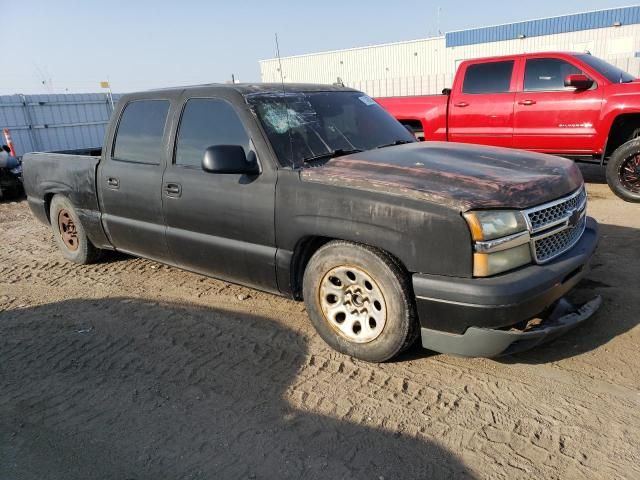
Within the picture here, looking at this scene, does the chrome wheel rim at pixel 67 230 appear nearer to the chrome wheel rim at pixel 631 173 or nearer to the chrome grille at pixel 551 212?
the chrome grille at pixel 551 212

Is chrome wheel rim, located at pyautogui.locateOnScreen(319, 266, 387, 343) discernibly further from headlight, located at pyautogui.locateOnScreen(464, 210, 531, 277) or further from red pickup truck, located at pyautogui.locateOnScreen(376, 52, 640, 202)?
red pickup truck, located at pyautogui.locateOnScreen(376, 52, 640, 202)

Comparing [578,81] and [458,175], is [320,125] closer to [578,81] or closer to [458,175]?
[458,175]

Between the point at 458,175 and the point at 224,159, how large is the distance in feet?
Result: 4.94

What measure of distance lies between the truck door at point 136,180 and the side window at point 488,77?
574cm

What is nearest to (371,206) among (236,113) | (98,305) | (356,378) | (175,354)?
(356,378)

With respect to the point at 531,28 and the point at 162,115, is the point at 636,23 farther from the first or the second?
the point at 162,115

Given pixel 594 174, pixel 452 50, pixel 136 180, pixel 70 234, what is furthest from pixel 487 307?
pixel 452 50

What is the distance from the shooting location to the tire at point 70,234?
520 centimetres

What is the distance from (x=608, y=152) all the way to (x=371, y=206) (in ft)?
20.6

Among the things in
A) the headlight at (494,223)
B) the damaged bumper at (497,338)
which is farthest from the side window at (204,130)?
the damaged bumper at (497,338)

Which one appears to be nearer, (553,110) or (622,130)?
(622,130)

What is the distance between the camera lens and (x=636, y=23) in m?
25.4

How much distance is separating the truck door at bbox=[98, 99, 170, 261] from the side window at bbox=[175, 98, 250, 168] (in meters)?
0.23

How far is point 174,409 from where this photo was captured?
2.85 m
